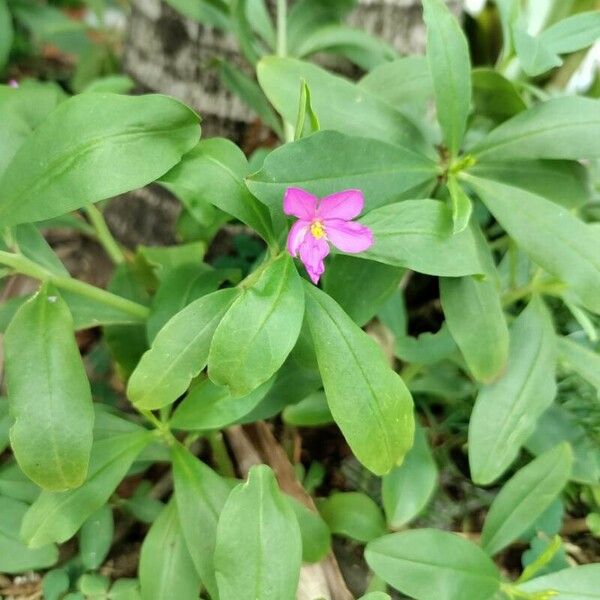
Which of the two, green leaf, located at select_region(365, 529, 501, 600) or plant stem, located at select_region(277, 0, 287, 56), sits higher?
plant stem, located at select_region(277, 0, 287, 56)

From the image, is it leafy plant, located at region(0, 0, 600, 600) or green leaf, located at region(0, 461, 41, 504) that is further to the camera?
green leaf, located at region(0, 461, 41, 504)

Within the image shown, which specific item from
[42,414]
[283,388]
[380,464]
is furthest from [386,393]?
[42,414]

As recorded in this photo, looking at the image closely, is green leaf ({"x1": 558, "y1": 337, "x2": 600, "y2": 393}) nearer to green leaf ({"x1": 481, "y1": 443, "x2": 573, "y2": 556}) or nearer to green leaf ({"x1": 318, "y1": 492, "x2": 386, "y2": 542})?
green leaf ({"x1": 481, "y1": 443, "x2": 573, "y2": 556})

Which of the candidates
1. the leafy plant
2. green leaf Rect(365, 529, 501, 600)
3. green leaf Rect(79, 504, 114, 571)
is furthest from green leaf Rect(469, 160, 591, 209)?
green leaf Rect(79, 504, 114, 571)

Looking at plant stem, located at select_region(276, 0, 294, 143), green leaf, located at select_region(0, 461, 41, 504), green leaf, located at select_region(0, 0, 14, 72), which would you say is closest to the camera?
green leaf, located at select_region(0, 461, 41, 504)

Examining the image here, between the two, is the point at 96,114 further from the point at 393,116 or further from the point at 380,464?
the point at 380,464

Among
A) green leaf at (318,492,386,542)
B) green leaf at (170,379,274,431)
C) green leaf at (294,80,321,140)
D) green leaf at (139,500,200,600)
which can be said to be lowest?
green leaf at (318,492,386,542)

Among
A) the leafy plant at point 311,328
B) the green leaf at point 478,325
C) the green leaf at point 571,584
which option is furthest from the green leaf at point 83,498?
the green leaf at point 571,584

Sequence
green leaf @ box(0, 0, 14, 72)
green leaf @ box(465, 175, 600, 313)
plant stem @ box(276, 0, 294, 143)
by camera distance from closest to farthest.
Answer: green leaf @ box(465, 175, 600, 313) < plant stem @ box(276, 0, 294, 143) < green leaf @ box(0, 0, 14, 72)
